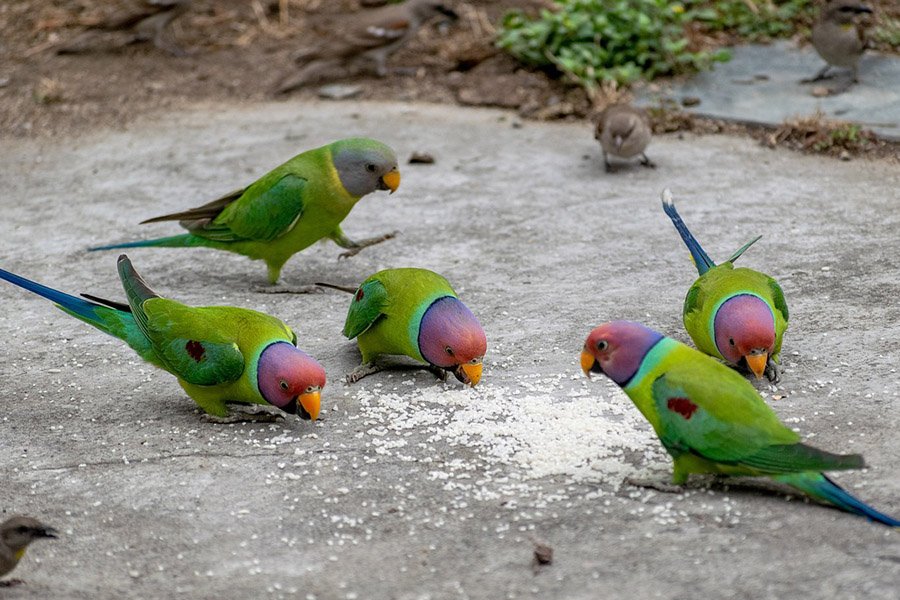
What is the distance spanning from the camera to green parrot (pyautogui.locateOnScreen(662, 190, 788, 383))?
3.85 meters

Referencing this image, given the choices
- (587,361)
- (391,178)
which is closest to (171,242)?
(391,178)

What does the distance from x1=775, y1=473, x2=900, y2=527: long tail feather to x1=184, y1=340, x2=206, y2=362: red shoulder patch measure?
6.49 feet

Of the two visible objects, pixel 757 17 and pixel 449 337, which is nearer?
pixel 449 337

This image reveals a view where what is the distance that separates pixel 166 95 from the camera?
859cm

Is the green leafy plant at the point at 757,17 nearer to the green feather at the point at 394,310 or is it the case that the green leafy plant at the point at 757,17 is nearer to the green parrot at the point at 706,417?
the green feather at the point at 394,310

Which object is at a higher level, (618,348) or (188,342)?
(618,348)

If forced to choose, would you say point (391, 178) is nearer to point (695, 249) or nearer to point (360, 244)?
point (360, 244)

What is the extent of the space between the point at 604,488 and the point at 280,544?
3.23 feet

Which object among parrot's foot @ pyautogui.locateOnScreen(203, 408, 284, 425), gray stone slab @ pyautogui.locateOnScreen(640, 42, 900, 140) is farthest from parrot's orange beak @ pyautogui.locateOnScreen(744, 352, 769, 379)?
gray stone slab @ pyautogui.locateOnScreen(640, 42, 900, 140)

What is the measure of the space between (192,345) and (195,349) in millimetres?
20

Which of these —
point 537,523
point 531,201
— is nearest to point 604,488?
point 537,523

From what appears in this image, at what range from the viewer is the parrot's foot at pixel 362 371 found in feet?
14.2

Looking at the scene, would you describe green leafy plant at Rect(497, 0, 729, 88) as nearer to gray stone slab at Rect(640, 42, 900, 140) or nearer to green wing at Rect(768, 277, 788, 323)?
gray stone slab at Rect(640, 42, 900, 140)

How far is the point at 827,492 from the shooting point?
304cm
